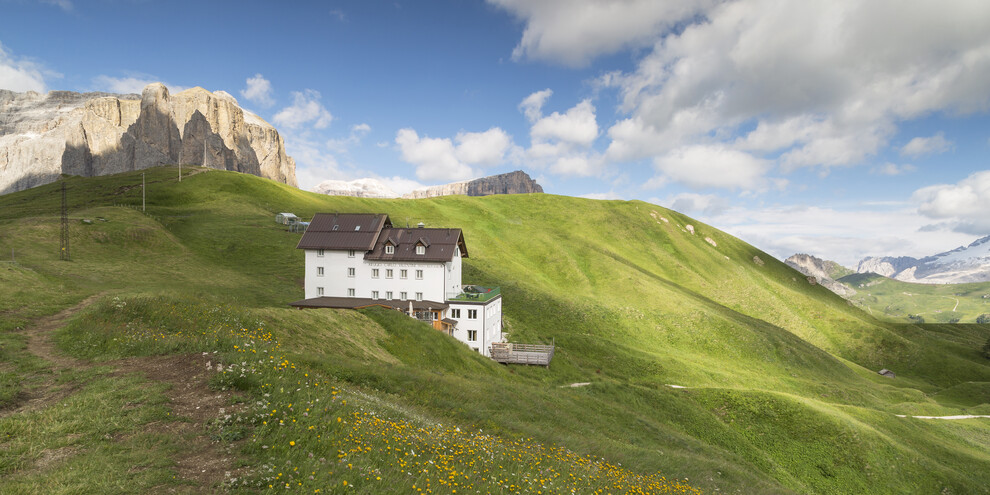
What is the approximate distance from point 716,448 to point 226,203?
108292mm

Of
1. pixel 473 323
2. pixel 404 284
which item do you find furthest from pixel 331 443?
pixel 404 284

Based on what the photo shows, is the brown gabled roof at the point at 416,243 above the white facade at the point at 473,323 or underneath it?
above

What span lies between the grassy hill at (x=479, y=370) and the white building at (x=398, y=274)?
650 centimetres

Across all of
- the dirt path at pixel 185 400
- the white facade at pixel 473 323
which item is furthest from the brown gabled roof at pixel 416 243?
the dirt path at pixel 185 400

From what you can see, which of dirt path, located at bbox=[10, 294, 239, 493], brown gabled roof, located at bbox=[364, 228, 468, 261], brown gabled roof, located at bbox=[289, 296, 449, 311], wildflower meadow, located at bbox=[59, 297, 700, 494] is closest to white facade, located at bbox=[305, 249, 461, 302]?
brown gabled roof, located at bbox=[364, 228, 468, 261]

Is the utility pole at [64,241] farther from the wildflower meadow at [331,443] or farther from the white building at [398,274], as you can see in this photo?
the wildflower meadow at [331,443]

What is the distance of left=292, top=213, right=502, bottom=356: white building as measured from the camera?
165 ft

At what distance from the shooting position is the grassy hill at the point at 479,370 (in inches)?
404

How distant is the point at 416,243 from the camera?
170 feet

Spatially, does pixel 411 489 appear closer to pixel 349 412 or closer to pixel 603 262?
pixel 349 412

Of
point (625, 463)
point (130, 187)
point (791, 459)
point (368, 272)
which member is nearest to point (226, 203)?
point (130, 187)

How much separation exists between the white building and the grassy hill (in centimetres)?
650

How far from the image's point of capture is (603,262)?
341 ft

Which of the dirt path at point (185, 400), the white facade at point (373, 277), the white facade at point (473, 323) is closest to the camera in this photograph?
the dirt path at point (185, 400)
